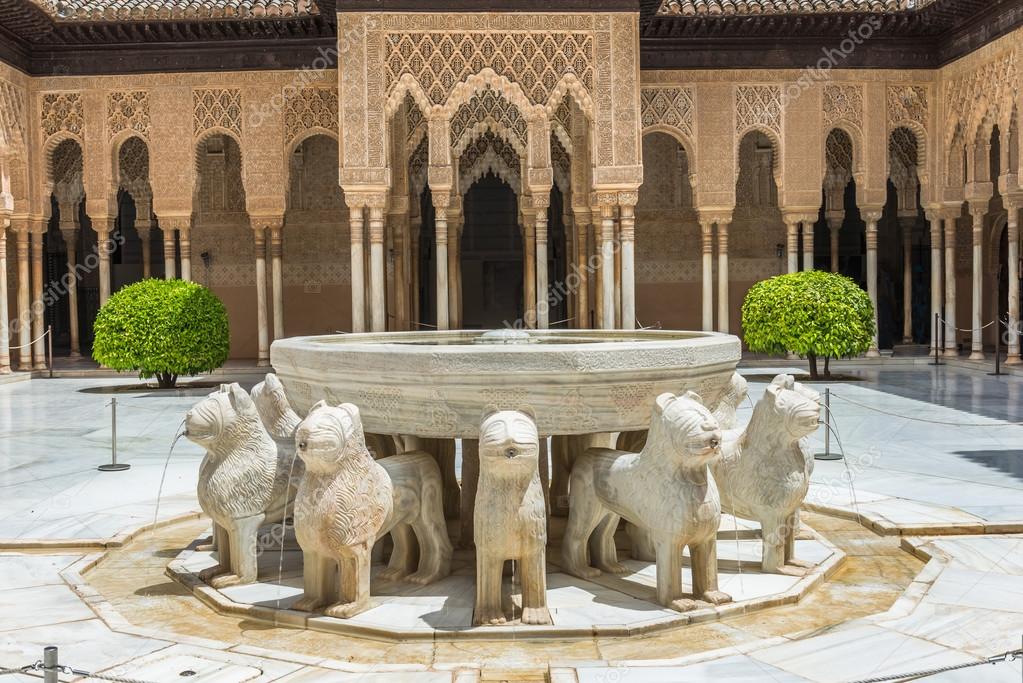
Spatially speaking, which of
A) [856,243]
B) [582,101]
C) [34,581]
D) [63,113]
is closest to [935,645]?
[34,581]

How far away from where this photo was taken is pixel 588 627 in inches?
141

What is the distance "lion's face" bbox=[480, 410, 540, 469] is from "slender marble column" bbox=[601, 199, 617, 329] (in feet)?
39.0

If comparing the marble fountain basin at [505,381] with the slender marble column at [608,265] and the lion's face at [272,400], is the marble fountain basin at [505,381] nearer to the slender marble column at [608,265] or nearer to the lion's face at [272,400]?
the lion's face at [272,400]

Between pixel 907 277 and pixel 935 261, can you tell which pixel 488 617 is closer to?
pixel 935 261

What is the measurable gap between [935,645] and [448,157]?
12.4 m

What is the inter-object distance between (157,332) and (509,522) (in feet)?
37.5

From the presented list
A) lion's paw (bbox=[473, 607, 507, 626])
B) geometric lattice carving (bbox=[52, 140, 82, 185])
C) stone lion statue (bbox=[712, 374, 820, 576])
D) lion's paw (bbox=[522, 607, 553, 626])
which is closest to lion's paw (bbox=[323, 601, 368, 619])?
lion's paw (bbox=[473, 607, 507, 626])

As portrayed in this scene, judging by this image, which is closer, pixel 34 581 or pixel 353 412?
pixel 353 412

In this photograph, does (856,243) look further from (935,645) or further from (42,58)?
(935,645)

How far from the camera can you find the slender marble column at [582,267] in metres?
17.7

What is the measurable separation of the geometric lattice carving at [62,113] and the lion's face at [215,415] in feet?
46.6

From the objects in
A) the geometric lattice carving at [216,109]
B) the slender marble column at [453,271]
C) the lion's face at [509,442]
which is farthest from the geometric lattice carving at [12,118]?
the lion's face at [509,442]

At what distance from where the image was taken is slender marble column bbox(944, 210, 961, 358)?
17.6m

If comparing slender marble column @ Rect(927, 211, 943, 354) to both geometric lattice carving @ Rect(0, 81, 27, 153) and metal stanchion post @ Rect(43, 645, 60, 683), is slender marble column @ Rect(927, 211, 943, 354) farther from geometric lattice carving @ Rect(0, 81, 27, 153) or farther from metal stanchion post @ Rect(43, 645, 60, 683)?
metal stanchion post @ Rect(43, 645, 60, 683)
